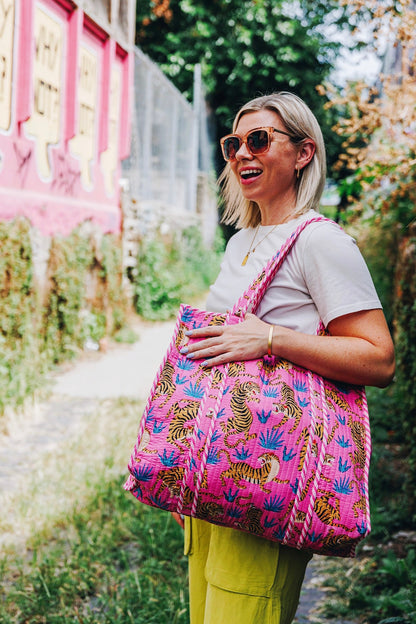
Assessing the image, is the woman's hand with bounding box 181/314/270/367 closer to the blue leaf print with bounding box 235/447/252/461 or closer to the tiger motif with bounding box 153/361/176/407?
the tiger motif with bounding box 153/361/176/407

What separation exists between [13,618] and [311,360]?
2.02 metres

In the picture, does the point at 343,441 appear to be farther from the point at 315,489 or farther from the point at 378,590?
the point at 378,590

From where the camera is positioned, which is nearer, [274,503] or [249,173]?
[274,503]

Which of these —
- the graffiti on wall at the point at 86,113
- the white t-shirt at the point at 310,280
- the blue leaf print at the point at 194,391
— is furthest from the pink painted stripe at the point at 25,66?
the blue leaf print at the point at 194,391

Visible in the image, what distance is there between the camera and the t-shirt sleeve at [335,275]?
1.47m

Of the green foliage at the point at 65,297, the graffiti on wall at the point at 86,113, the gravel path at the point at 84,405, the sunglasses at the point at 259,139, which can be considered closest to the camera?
the sunglasses at the point at 259,139

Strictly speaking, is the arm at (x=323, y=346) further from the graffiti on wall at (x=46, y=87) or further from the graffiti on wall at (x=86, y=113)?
the graffiti on wall at (x=86, y=113)

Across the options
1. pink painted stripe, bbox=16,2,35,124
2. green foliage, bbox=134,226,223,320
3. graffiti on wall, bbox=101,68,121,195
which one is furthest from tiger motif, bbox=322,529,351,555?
green foliage, bbox=134,226,223,320

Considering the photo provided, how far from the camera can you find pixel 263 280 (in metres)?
1.53

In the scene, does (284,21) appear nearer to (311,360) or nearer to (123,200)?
(123,200)

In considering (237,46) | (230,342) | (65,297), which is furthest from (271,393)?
(237,46)

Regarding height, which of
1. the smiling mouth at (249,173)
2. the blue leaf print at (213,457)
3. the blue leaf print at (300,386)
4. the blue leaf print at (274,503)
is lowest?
the blue leaf print at (274,503)

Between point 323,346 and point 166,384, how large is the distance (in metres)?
0.37

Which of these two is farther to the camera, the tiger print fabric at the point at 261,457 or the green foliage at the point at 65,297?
the green foliage at the point at 65,297
